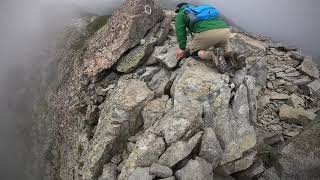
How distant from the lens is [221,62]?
13906mm

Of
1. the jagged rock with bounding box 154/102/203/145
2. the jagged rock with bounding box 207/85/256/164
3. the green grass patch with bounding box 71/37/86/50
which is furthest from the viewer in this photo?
the green grass patch with bounding box 71/37/86/50

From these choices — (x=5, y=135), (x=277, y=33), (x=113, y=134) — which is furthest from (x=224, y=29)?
(x=5, y=135)

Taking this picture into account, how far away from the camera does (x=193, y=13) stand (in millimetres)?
13562

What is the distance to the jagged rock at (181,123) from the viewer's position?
11.8 m

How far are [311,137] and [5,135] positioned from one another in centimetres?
2594

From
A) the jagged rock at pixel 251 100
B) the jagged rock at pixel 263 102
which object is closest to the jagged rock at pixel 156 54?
the jagged rock at pixel 251 100

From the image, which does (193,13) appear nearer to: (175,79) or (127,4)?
(175,79)

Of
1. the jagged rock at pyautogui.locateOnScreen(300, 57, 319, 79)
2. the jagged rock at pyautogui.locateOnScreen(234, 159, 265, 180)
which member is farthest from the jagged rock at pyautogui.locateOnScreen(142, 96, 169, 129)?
the jagged rock at pyautogui.locateOnScreen(300, 57, 319, 79)

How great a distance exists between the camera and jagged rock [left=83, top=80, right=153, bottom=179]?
527 inches

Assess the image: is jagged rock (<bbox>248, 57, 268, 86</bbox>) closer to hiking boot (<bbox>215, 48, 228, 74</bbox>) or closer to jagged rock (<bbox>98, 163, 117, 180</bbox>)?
hiking boot (<bbox>215, 48, 228, 74</bbox>)

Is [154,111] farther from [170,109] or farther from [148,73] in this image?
[148,73]

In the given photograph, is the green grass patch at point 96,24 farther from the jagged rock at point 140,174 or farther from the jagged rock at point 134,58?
the jagged rock at point 140,174

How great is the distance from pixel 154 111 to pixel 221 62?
331cm

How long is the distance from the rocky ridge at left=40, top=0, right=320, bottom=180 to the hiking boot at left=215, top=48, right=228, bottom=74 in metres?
0.27
